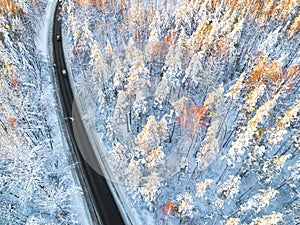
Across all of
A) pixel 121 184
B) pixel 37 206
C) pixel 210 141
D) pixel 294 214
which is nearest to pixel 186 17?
pixel 210 141

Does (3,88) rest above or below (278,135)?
above

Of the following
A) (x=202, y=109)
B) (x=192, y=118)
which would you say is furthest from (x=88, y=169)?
(x=202, y=109)

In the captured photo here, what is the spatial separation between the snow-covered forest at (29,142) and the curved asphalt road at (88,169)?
126cm

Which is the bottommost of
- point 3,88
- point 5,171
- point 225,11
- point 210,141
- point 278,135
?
point 278,135

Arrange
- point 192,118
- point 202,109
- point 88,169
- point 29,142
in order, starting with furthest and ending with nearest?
point 192,118 → point 202,109 → point 88,169 → point 29,142

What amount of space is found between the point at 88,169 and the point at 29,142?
8.41 m

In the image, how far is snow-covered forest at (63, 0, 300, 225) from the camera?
2852 centimetres

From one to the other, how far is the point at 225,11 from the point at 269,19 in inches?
360

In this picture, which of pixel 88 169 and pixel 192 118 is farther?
pixel 192 118

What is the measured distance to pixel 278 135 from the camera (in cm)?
2862

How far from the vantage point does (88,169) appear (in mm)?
32656

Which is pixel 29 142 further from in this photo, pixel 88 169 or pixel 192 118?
pixel 192 118

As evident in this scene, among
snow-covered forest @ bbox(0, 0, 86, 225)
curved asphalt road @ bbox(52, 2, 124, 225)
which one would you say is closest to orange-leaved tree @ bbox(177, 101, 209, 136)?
curved asphalt road @ bbox(52, 2, 124, 225)

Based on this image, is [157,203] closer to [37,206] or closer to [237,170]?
[237,170]
